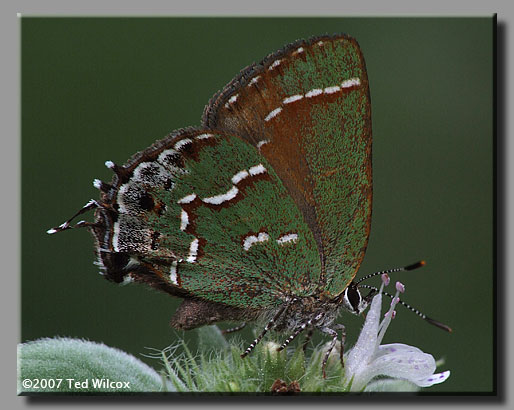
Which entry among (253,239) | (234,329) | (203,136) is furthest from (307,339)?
(203,136)

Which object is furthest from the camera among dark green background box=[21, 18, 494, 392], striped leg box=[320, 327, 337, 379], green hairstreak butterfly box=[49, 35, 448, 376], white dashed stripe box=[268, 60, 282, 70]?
dark green background box=[21, 18, 494, 392]

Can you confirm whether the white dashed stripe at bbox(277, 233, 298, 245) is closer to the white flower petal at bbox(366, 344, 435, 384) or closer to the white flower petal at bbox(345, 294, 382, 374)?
the white flower petal at bbox(345, 294, 382, 374)

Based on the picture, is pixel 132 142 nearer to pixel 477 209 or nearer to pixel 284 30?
pixel 284 30

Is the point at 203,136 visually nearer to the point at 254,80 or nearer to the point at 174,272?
the point at 254,80

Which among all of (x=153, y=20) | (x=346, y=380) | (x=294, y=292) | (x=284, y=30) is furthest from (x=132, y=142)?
(x=346, y=380)

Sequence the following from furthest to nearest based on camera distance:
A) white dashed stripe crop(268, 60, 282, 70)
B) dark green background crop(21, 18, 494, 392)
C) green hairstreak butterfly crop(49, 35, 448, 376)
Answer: dark green background crop(21, 18, 494, 392), white dashed stripe crop(268, 60, 282, 70), green hairstreak butterfly crop(49, 35, 448, 376)

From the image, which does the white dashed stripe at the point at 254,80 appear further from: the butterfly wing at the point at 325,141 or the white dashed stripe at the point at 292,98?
the white dashed stripe at the point at 292,98

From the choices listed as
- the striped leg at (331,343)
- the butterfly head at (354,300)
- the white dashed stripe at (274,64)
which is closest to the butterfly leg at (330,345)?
the striped leg at (331,343)

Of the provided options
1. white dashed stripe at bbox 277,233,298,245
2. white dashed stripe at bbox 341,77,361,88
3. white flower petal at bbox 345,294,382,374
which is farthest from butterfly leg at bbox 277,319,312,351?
white dashed stripe at bbox 341,77,361,88
